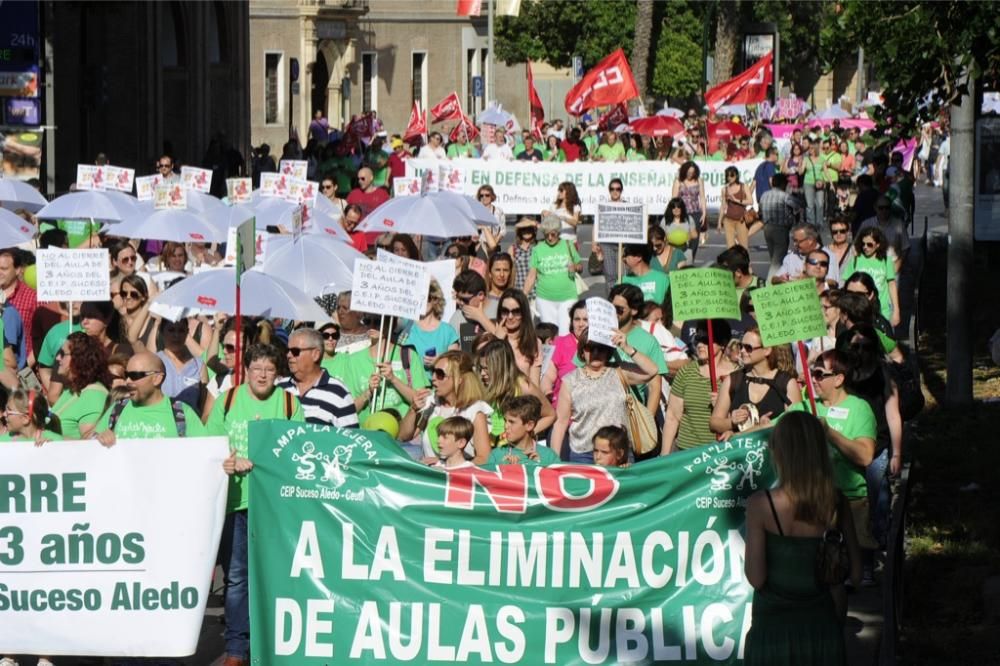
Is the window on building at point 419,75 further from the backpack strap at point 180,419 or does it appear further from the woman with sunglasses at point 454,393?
the backpack strap at point 180,419

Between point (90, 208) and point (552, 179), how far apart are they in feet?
40.7

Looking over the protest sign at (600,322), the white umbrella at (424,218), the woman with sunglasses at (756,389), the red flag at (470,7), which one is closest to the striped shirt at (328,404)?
the protest sign at (600,322)

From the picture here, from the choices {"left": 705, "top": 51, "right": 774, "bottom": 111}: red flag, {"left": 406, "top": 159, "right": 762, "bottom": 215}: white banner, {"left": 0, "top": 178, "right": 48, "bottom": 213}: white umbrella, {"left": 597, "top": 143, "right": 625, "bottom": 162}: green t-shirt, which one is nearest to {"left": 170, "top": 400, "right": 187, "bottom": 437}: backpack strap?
{"left": 0, "top": 178, "right": 48, "bottom": 213}: white umbrella

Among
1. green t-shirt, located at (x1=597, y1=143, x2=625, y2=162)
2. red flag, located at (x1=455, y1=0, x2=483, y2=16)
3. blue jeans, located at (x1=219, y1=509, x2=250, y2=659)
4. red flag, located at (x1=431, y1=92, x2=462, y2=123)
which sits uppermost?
red flag, located at (x1=455, y1=0, x2=483, y2=16)

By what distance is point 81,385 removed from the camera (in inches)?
381

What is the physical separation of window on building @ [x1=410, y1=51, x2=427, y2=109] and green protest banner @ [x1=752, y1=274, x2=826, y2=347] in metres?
58.9

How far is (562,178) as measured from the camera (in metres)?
28.8

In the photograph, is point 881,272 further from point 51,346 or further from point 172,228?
point 51,346

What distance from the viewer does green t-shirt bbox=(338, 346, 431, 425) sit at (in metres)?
10.9

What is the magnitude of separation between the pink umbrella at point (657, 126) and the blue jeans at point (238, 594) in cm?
3179

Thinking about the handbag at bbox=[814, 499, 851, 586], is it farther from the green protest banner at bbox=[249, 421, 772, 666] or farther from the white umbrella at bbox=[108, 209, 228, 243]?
the white umbrella at bbox=[108, 209, 228, 243]

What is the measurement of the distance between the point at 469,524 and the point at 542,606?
471 millimetres

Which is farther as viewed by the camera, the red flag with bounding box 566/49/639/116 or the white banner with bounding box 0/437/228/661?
the red flag with bounding box 566/49/639/116

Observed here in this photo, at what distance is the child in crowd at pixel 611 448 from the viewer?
29.0 feet
